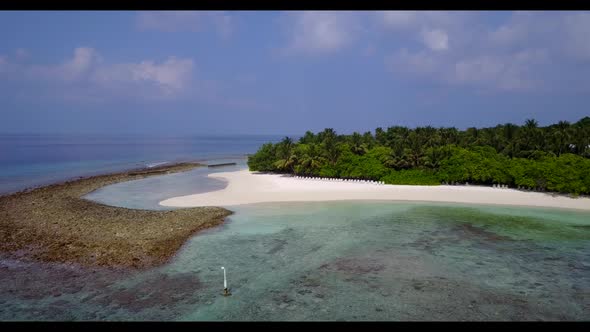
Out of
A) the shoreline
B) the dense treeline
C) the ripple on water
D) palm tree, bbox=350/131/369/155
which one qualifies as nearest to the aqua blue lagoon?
the ripple on water

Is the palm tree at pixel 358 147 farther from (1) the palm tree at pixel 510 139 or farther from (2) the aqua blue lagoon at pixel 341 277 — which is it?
(2) the aqua blue lagoon at pixel 341 277

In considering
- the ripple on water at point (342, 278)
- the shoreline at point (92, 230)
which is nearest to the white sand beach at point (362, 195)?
the shoreline at point (92, 230)

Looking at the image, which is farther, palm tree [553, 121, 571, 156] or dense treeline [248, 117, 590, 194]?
palm tree [553, 121, 571, 156]

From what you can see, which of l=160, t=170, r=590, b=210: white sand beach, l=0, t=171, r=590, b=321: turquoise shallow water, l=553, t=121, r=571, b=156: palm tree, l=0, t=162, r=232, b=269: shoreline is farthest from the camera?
l=553, t=121, r=571, b=156: palm tree

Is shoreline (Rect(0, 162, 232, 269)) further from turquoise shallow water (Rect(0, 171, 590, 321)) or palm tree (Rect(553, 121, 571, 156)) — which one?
palm tree (Rect(553, 121, 571, 156))

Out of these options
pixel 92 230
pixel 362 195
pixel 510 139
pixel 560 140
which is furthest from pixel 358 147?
pixel 92 230

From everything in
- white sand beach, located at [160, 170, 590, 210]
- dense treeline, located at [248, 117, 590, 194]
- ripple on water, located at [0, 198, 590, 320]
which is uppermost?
dense treeline, located at [248, 117, 590, 194]
